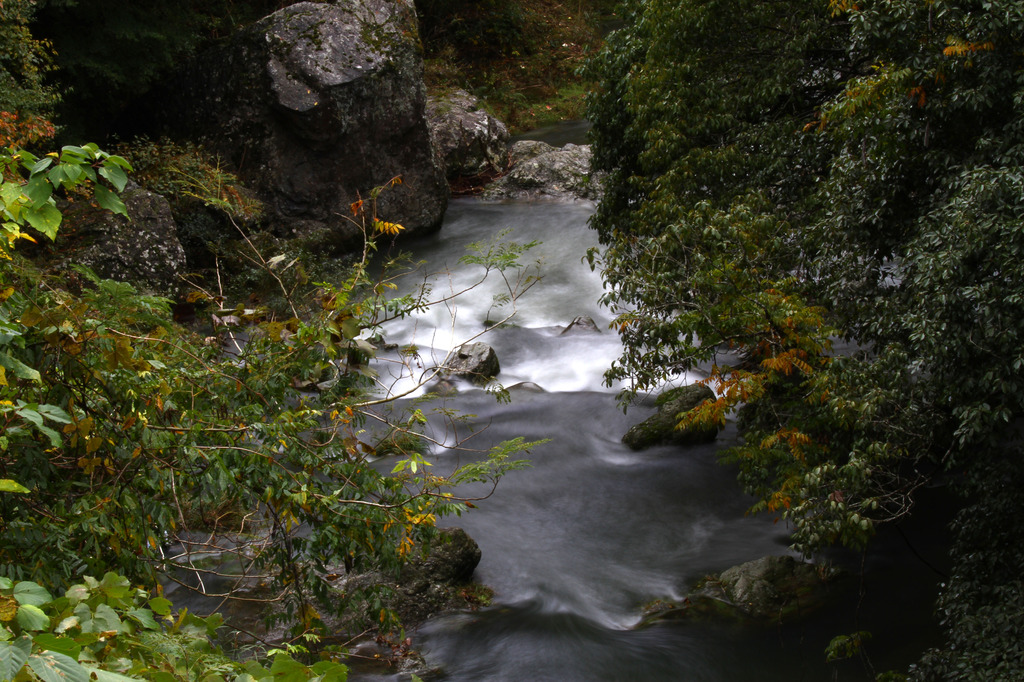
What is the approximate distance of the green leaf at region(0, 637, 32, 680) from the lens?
1528 millimetres

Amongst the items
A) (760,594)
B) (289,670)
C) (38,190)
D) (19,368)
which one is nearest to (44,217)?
(38,190)

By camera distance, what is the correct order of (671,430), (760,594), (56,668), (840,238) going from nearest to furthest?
(56,668), (840,238), (760,594), (671,430)

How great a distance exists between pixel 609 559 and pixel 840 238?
144 inches

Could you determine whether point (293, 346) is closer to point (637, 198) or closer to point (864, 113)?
point (864, 113)

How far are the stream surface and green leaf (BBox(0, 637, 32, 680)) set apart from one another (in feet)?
14.3

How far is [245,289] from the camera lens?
11734 millimetres

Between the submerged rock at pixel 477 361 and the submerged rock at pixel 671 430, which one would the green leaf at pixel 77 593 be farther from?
the submerged rock at pixel 477 361

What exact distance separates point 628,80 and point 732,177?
1.94 meters

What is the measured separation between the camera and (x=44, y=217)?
8.27 ft

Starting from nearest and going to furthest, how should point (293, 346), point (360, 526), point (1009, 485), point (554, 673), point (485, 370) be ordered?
point (360, 526) < point (293, 346) < point (1009, 485) < point (554, 673) < point (485, 370)

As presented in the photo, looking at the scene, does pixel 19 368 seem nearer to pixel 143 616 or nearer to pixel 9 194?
pixel 9 194

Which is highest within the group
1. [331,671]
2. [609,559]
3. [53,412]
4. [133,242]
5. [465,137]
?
[465,137]

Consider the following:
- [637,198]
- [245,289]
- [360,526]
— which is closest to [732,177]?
[637,198]

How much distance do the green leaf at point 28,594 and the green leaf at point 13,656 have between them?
0.31 m
